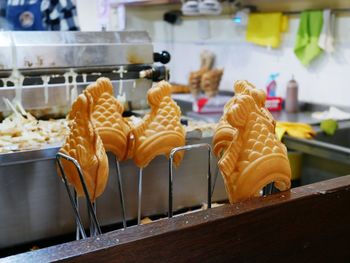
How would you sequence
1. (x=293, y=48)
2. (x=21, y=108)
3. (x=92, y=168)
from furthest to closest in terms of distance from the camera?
(x=293, y=48), (x=21, y=108), (x=92, y=168)

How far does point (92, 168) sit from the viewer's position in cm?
77

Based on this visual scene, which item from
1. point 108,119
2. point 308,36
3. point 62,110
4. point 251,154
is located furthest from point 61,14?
point 251,154

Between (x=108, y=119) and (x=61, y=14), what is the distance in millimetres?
2275

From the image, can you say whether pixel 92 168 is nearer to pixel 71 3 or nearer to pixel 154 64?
pixel 154 64

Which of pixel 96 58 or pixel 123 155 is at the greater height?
pixel 96 58

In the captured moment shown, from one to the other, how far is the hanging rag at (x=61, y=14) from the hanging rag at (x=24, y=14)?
0.16 feet

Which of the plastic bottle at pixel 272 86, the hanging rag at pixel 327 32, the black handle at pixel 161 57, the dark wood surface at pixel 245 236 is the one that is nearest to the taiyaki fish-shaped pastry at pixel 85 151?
the dark wood surface at pixel 245 236

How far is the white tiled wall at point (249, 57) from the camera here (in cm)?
234

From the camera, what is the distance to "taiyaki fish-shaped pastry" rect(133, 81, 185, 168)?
881 mm

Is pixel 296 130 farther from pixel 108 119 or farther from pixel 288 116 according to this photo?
pixel 108 119

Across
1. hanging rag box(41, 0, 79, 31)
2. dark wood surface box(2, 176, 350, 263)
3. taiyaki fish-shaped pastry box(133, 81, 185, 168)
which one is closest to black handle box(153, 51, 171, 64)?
taiyaki fish-shaped pastry box(133, 81, 185, 168)

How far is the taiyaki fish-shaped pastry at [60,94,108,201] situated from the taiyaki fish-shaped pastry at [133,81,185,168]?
0.12m

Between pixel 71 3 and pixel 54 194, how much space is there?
7.26ft

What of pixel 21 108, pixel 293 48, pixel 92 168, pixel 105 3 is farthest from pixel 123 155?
pixel 105 3
